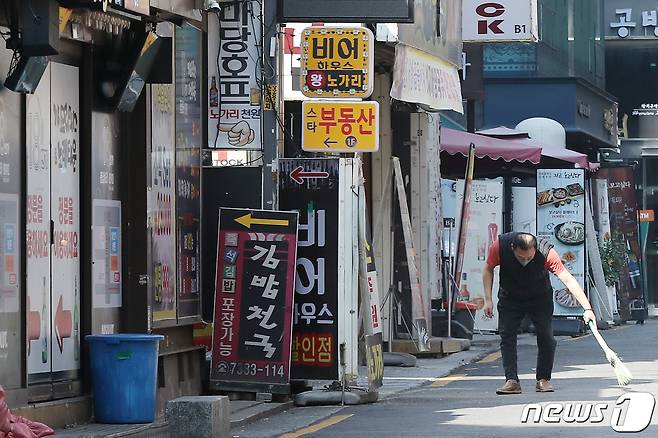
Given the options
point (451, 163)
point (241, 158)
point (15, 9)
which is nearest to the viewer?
point (15, 9)

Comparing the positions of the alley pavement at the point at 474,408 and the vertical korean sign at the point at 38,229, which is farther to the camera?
the vertical korean sign at the point at 38,229

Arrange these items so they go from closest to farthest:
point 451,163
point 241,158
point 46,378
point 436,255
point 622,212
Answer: point 46,378 < point 241,158 < point 436,255 < point 451,163 < point 622,212

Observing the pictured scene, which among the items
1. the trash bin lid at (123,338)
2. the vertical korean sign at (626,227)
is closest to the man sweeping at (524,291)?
the trash bin lid at (123,338)

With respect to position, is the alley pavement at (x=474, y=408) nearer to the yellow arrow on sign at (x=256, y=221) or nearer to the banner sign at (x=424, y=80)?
the yellow arrow on sign at (x=256, y=221)

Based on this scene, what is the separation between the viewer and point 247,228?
15102mm

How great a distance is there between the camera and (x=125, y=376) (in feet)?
44.1

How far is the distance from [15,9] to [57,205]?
5.92 ft

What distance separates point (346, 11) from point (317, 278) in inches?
98.6

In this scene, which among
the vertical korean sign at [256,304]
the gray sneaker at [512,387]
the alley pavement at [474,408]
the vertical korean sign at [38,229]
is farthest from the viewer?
the gray sneaker at [512,387]

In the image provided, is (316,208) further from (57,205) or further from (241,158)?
(57,205)

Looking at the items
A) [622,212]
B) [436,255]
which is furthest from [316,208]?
[622,212]

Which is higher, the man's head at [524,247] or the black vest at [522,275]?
the man's head at [524,247]

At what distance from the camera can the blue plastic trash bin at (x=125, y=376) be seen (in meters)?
13.4

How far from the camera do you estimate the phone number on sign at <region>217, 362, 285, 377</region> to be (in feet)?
49.2
